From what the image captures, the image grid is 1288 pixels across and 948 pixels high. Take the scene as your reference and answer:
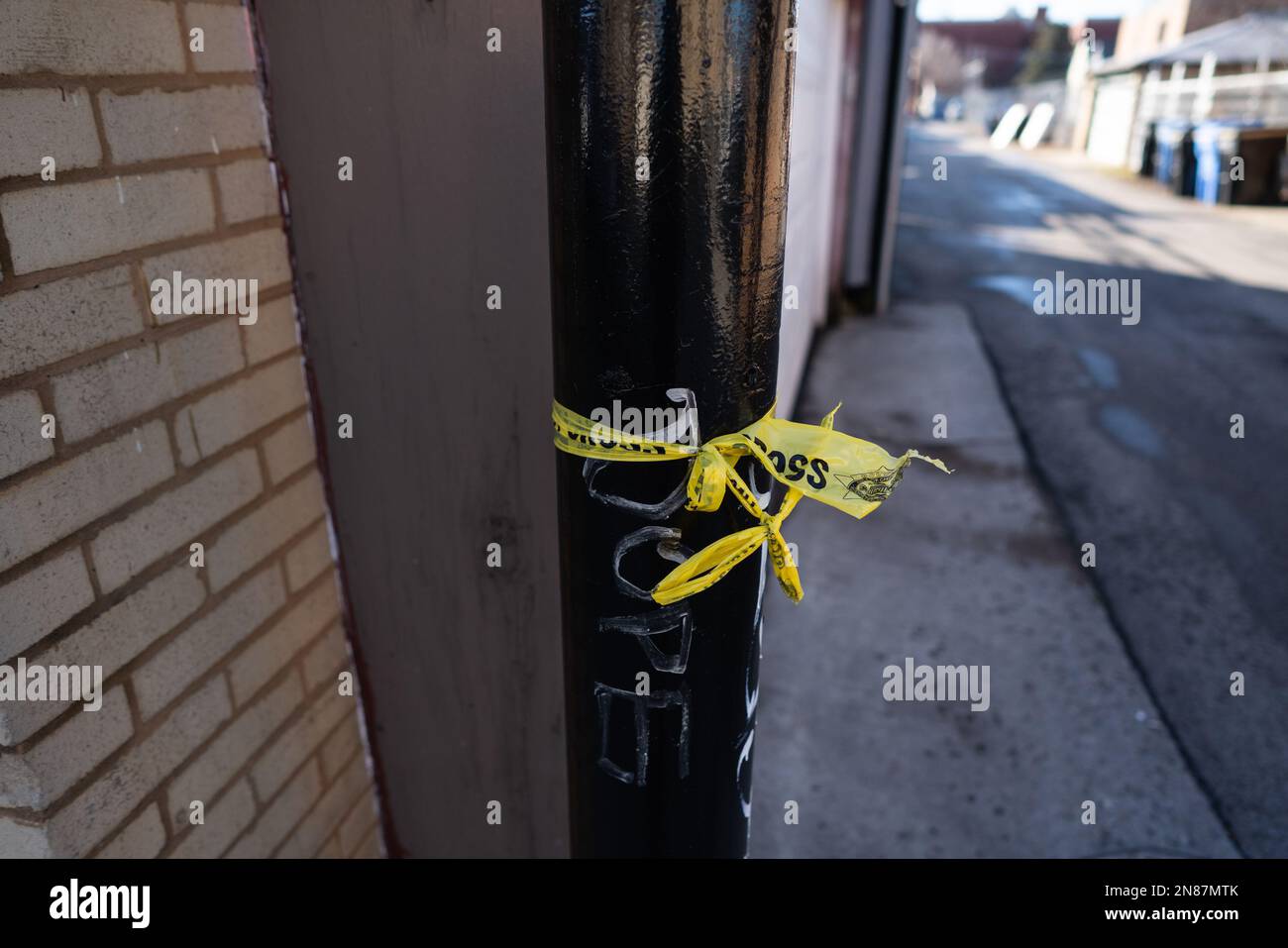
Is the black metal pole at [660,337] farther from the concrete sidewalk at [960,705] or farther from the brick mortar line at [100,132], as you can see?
the concrete sidewalk at [960,705]

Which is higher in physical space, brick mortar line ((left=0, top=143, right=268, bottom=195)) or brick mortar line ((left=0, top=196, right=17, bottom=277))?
brick mortar line ((left=0, top=143, right=268, bottom=195))

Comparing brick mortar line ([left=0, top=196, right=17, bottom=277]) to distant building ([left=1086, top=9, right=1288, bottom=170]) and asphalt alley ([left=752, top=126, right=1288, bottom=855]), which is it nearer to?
asphalt alley ([left=752, top=126, right=1288, bottom=855])

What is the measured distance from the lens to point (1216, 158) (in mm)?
16969

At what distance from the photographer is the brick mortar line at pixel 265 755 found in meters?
1.92

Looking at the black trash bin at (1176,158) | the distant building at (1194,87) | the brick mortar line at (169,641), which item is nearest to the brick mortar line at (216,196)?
the brick mortar line at (169,641)

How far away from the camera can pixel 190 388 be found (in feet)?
5.74

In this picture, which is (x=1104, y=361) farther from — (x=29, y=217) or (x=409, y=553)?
(x=29, y=217)

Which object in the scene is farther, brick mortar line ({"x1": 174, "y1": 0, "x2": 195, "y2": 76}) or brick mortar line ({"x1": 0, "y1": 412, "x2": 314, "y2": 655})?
brick mortar line ({"x1": 174, "y1": 0, "x2": 195, "y2": 76})

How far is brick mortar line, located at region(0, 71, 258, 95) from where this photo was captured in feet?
4.46

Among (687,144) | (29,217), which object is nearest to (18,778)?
(29,217)

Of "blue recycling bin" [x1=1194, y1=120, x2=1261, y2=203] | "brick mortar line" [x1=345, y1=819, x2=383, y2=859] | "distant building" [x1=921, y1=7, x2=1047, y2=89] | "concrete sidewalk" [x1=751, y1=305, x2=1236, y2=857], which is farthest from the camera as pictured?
"distant building" [x1=921, y1=7, x2=1047, y2=89]

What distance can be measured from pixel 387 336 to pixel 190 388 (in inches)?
17.6

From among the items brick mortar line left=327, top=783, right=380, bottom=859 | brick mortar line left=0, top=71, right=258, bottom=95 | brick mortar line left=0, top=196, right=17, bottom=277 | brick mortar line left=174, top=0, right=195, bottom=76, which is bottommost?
brick mortar line left=327, top=783, right=380, bottom=859

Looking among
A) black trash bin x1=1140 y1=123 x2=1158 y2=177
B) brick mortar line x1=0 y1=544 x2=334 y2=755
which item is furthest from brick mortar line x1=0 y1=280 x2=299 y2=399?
black trash bin x1=1140 y1=123 x2=1158 y2=177
